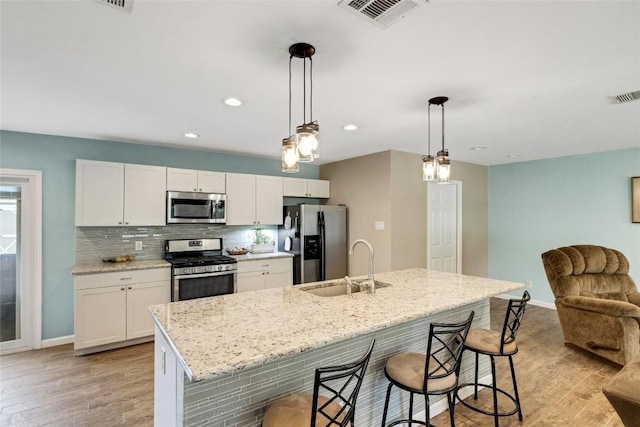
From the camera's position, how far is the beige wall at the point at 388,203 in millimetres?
4488

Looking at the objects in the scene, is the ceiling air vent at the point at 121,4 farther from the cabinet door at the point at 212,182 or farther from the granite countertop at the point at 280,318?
the cabinet door at the point at 212,182

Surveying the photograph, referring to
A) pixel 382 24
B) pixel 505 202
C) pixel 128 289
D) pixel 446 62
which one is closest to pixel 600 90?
pixel 446 62

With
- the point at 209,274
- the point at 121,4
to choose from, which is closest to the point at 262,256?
the point at 209,274

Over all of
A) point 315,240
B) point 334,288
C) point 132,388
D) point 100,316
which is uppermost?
point 315,240

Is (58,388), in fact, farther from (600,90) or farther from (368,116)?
(600,90)

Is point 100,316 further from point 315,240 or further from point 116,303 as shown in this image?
point 315,240

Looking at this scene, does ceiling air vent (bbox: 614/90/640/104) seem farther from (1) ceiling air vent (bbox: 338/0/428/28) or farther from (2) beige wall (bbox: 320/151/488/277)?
(2) beige wall (bbox: 320/151/488/277)

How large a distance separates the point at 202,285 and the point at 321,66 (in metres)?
3.03

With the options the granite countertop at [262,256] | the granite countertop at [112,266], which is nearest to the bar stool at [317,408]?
the granite countertop at [112,266]

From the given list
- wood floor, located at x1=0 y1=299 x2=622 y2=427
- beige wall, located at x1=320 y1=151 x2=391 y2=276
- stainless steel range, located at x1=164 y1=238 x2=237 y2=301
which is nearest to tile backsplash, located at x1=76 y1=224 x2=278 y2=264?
stainless steel range, located at x1=164 y1=238 x2=237 y2=301

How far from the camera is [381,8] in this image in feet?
4.74

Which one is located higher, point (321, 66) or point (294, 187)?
point (321, 66)

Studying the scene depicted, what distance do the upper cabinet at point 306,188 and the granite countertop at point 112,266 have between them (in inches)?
81.2

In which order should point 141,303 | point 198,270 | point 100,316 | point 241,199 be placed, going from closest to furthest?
point 100,316
point 141,303
point 198,270
point 241,199
